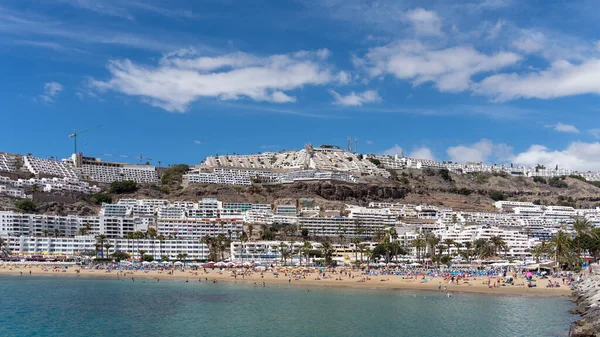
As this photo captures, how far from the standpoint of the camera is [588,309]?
3950 centimetres

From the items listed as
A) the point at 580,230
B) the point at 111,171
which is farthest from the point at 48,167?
the point at 580,230

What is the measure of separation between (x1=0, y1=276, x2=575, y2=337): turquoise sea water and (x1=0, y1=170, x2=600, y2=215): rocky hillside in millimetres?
78185

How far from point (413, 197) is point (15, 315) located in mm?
128661

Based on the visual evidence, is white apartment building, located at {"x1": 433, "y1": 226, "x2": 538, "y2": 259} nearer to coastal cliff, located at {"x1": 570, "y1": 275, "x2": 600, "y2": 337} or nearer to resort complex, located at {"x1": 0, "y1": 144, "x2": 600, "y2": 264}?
resort complex, located at {"x1": 0, "y1": 144, "x2": 600, "y2": 264}

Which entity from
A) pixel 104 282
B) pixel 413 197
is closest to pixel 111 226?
pixel 104 282

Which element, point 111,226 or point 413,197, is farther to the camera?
point 413,197

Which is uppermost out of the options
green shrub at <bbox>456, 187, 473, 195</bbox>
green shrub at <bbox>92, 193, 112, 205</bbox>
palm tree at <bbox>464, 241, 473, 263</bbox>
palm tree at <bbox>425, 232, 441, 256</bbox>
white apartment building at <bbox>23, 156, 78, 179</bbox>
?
white apartment building at <bbox>23, 156, 78, 179</bbox>

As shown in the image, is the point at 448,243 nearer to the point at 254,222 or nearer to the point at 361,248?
the point at 361,248

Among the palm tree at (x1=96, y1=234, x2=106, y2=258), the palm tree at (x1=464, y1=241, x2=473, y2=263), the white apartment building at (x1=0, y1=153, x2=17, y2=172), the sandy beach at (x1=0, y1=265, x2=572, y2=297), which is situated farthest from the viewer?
the white apartment building at (x1=0, y1=153, x2=17, y2=172)

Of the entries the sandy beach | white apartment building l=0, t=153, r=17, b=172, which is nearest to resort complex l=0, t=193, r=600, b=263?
the sandy beach

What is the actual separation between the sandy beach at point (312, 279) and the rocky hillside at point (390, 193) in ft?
159

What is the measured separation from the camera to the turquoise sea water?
38000mm

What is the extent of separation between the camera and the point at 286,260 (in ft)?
328

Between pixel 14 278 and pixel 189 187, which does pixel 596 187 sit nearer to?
Answer: pixel 189 187
